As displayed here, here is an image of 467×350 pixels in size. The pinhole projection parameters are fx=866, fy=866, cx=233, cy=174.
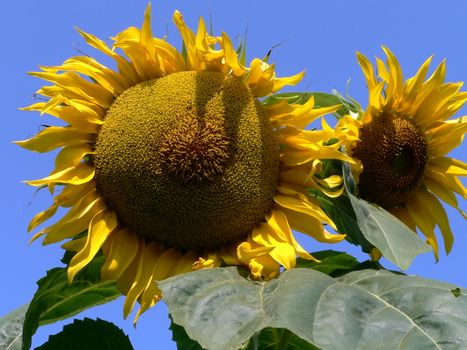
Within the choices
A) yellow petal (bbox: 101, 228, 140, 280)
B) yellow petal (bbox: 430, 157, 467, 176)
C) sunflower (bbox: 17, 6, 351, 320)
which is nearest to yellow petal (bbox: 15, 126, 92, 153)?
sunflower (bbox: 17, 6, 351, 320)

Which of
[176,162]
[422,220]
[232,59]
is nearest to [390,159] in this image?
[422,220]

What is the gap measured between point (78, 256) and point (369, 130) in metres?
1.21

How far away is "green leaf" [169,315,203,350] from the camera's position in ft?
10.0

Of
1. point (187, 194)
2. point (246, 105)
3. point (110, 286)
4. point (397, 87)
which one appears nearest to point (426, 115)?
point (397, 87)

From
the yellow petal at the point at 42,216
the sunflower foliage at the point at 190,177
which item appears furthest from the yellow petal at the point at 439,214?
the yellow petal at the point at 42,216

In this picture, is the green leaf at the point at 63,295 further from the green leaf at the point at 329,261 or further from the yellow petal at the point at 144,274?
the green leaf at the point at 329,261

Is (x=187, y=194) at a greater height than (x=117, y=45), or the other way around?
(x=117, y=45)

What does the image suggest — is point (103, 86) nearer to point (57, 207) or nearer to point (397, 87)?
point (57, 207)

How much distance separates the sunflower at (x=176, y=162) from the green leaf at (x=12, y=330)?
1.76 ft

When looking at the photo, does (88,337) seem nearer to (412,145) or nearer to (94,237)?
(94,237)

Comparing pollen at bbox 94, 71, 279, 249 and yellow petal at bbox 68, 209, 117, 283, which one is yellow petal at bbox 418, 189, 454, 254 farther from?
yellow petal at bbox 68, 209, 117, 283

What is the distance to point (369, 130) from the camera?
10.9 feet

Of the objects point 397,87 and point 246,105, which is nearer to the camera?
point 246,105

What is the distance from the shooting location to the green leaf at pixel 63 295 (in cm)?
304
